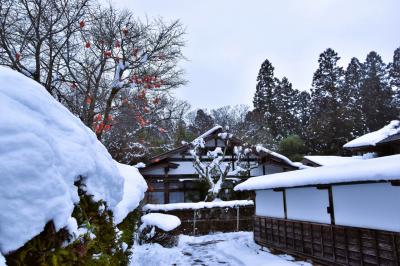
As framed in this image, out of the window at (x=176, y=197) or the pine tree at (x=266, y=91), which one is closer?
the window at (x=176, y=197)

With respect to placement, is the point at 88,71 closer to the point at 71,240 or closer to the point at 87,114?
the point at 87,114

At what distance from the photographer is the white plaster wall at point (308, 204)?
31.6 feet

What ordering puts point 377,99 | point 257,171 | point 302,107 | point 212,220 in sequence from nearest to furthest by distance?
point 212,220, point 257,171, point 377,99, point 302,107

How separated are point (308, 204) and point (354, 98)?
30690 mm

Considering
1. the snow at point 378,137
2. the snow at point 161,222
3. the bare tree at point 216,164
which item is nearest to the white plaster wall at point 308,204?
the snow at point 161,222

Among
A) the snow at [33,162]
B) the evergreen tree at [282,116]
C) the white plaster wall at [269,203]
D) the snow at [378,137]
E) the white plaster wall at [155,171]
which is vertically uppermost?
the evergreen tree at [282,116]

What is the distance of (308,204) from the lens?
10445 millimetres

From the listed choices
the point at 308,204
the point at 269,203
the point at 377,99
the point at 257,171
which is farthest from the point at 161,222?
the point at 377,99

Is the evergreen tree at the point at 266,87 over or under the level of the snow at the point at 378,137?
over

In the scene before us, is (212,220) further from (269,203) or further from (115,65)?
(115,65)

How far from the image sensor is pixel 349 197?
28.0ft

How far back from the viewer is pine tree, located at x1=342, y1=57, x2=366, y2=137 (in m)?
34.0

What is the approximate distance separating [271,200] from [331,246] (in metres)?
4.39

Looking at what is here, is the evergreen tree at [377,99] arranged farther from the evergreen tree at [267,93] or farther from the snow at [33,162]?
the snow at [33,162]
